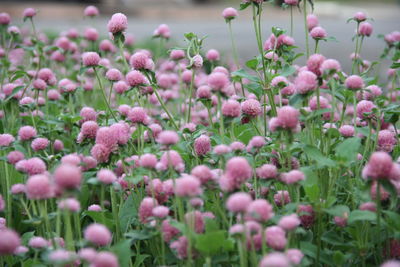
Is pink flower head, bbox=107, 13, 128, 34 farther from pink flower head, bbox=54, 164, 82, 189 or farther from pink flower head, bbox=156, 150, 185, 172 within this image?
pink flower head, bbox=54, 164, 82, 189

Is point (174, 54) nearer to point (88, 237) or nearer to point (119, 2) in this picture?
point (88, 237)

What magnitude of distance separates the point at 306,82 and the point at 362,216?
1.30ft

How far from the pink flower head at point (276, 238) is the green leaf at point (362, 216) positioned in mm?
225

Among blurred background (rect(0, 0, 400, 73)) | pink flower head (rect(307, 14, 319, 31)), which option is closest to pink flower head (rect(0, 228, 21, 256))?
pink flower head (rect(307, 14, 319, 31))

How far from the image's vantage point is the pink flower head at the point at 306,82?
1435 mm

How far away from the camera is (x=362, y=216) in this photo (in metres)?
1.31

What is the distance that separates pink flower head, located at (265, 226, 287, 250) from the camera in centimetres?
116

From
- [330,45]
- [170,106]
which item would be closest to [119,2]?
[330,45]

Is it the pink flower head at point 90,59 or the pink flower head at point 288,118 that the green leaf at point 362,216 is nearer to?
the pink flower head at point 288,118

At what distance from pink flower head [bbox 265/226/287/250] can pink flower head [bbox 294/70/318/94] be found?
1.45 feet

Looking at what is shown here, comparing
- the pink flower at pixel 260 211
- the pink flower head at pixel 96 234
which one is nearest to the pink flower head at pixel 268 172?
the pink flower at pixel 260 211

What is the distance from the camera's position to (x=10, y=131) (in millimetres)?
2145

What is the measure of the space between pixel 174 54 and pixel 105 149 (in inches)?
38.0

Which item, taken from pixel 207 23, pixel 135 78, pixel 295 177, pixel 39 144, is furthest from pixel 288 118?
pixel 207 23
